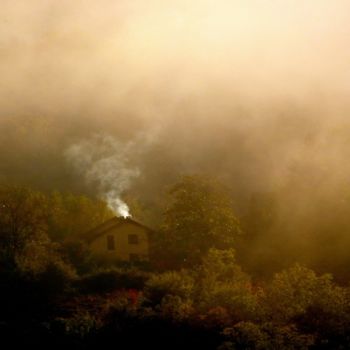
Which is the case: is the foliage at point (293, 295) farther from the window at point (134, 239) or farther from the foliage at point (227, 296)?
the window at point (134, 239)

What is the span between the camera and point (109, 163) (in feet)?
349

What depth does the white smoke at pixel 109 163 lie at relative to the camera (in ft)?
302

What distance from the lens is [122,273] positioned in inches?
1492

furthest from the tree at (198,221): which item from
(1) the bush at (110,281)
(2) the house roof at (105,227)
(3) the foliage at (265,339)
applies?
(3) the foliage at (265,339)

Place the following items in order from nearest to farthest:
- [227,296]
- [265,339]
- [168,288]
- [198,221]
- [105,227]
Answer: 1. [265,339]
2. [227,296]
3. [168,288]
4. [198,221]
5. [105,227]

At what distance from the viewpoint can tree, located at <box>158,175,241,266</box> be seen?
45.1 metres

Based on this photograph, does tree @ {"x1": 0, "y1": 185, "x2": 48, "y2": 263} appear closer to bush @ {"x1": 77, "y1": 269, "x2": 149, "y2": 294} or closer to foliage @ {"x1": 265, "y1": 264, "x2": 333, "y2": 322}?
bush @ {"x1": 77, "y1": 269, "x2": 149, "y2": 294}

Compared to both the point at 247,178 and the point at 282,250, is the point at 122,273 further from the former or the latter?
the point at 247,178

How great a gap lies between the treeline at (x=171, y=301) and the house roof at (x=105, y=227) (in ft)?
44.1

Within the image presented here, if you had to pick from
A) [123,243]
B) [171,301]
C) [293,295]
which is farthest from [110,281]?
[123,243]

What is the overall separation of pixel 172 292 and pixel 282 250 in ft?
75.2

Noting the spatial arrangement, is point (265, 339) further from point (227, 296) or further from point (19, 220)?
point (19, 220)

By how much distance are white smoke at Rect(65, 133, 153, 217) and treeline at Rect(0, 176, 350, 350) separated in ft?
121

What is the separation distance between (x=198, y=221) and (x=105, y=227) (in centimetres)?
1817
